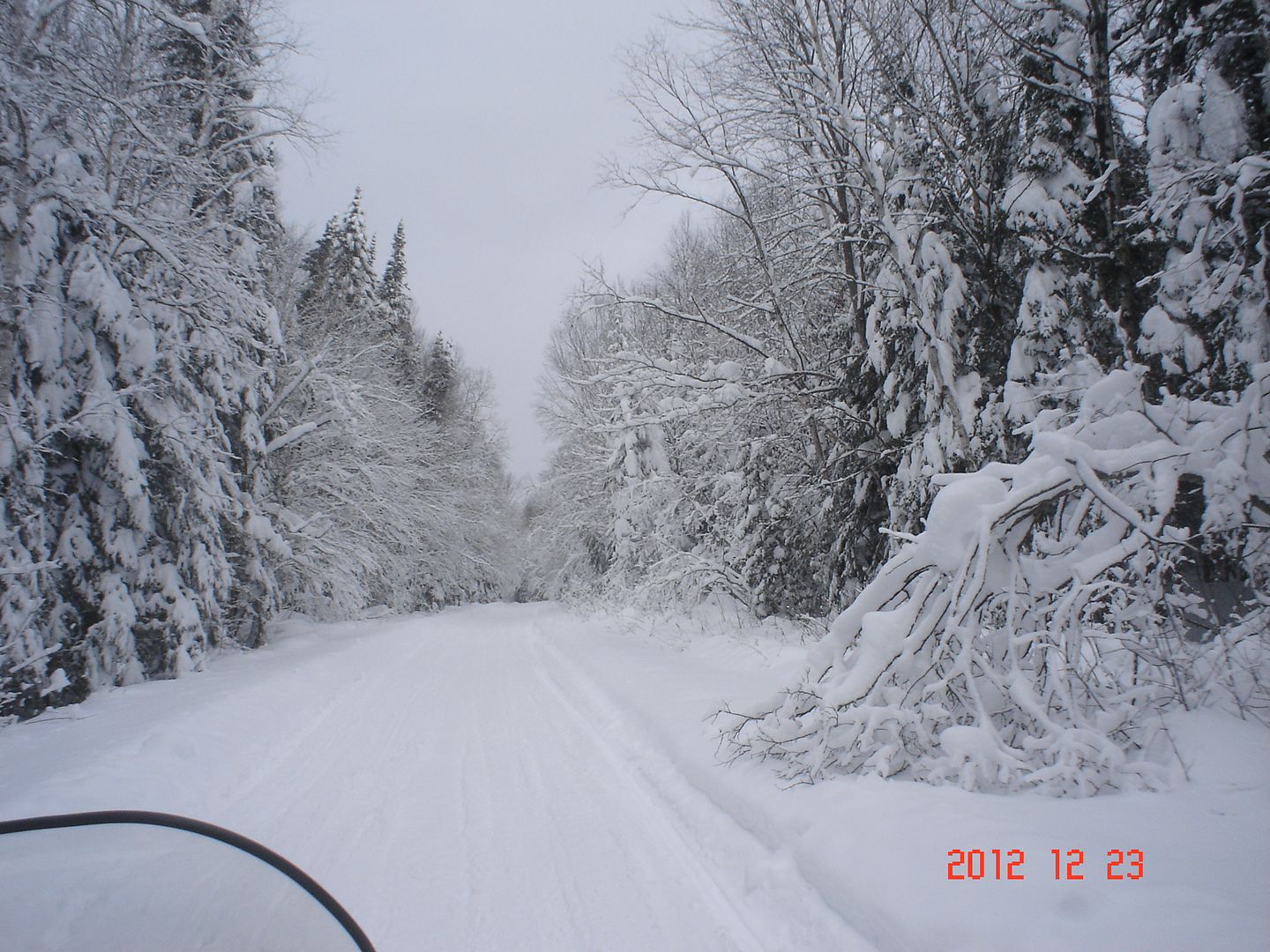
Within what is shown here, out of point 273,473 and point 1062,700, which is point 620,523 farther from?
point 1062,700

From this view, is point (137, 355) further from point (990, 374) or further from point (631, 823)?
point (990, 374)

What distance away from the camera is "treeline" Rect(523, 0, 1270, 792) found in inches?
130

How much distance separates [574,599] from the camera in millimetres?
24406

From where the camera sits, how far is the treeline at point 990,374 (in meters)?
3.31

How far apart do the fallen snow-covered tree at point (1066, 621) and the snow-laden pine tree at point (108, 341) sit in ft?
28.1

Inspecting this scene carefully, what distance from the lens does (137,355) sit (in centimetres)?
881

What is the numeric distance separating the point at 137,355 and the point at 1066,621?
1160 cm

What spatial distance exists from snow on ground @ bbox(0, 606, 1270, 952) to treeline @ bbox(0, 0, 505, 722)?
1642mm

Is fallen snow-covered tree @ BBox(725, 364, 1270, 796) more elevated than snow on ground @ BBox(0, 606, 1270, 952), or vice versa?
fallen snow-covered tree @ BBox(725, 364, 1270, 796)

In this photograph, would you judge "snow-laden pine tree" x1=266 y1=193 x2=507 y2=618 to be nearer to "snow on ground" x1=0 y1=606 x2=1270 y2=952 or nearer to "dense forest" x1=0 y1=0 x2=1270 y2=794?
"dense forest" x1=0 y1=0 x2=1270 y2=794

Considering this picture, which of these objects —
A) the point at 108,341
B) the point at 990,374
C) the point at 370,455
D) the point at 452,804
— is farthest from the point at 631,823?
the point at 370,455

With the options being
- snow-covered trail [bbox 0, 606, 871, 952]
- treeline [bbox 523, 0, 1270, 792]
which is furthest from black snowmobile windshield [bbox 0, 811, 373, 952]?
treeline [bbox 523, 0, 1270, 792]
